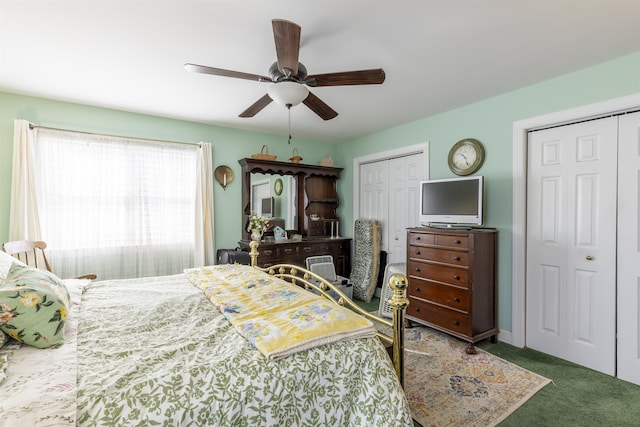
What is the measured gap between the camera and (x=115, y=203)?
3.56m

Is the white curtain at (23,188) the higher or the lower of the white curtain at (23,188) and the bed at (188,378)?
the higher

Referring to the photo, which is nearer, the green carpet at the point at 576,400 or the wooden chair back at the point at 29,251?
the green carpet at the point at 576,400

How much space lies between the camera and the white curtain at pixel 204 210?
3.99 m

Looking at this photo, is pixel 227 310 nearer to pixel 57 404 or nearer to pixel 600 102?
pixel 57 404

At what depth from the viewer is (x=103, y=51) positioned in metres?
2.26

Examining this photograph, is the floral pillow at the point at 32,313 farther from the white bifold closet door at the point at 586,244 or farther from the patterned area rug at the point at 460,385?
the white bifold closet door at the point at 586,244

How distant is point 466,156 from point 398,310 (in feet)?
8.15

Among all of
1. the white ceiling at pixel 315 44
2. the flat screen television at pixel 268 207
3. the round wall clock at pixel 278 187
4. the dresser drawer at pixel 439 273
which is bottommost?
the dresser drawer at pixel 439 273

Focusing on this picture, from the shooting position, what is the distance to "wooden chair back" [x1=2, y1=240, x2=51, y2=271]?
2778 mm

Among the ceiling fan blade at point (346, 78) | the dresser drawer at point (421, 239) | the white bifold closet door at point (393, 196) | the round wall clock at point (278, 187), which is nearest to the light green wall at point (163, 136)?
the round wall clock at point (278, 187)

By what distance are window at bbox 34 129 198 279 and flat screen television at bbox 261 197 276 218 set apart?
1.01 meters

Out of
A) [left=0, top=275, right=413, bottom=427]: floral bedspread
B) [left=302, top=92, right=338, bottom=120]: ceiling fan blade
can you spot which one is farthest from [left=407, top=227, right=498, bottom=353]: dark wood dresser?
[left=0, top=275, right=413, bottom=427]: floral bedspread

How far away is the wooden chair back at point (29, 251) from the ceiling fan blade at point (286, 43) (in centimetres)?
293

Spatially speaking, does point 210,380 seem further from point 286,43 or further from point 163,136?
point 163,136
